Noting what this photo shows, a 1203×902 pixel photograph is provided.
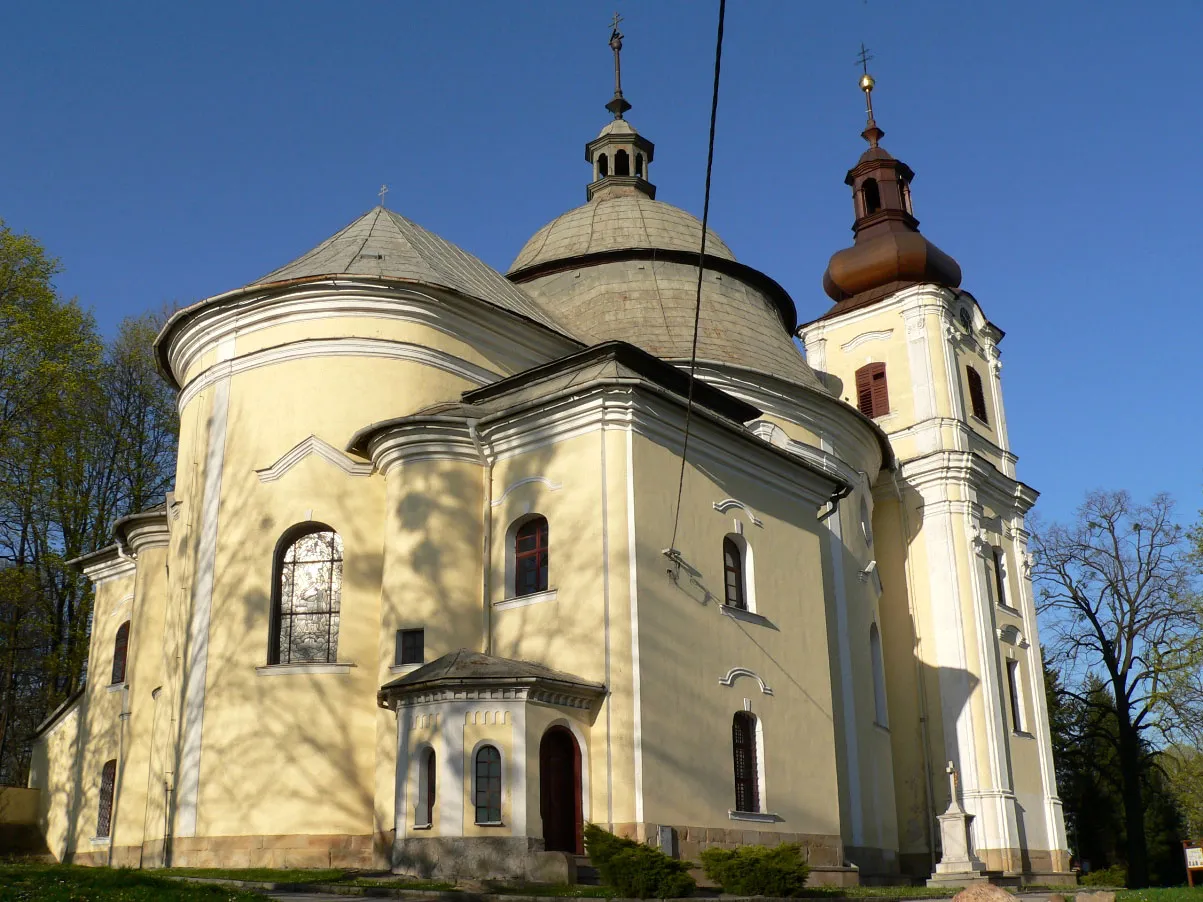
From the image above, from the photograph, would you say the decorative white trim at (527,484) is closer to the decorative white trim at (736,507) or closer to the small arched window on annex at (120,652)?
the decorative white trim at (736,507)

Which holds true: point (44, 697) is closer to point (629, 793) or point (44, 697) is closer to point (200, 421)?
point (200, 421)

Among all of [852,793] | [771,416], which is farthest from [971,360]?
[852,793]

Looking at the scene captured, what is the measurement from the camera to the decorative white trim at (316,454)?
64.8ft

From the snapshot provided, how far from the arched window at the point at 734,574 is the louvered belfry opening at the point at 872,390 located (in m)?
15.4

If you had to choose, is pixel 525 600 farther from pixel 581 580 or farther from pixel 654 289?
pixel 654 289

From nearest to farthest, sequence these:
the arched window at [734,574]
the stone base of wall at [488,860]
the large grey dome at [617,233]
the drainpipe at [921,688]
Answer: the stone base of wall at [488,860], the arched window at [734,574], the drainpipe at [921,688], the large grey dome at [617,233]

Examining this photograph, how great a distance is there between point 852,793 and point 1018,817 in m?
8.43

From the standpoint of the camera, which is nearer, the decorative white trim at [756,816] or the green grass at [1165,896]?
the green grass at [1165,896]

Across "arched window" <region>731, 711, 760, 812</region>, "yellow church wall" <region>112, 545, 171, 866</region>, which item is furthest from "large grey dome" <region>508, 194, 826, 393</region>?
"yellow church wall" <region>112, 545, 171, 866</region>

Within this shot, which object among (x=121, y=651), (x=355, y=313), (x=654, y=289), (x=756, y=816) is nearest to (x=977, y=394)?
(x=654, y=289)

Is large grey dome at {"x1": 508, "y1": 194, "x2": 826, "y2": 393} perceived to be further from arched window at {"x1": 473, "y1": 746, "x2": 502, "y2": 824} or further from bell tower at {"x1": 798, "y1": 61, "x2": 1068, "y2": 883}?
arched window at {"x1": 473, "y1": 746, "x2": 502, "y2": 824}

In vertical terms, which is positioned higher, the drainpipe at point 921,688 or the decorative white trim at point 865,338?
the decorative white trim at point 865,338

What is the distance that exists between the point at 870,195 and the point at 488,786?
27759mm

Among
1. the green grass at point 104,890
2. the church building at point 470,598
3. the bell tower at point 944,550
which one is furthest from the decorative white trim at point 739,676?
the bell tower at point 944,550
